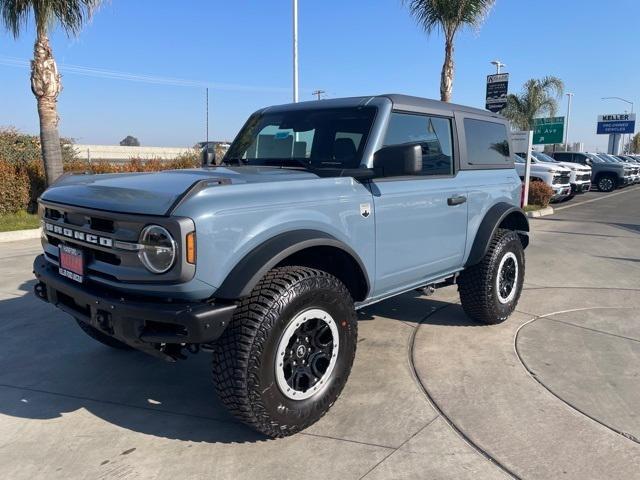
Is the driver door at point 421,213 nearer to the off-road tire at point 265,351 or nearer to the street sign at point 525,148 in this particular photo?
the off-road tire at point 265,351

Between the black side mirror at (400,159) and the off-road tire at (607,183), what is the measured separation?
25436 mm

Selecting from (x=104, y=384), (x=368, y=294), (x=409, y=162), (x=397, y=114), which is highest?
(x=397, y=114)

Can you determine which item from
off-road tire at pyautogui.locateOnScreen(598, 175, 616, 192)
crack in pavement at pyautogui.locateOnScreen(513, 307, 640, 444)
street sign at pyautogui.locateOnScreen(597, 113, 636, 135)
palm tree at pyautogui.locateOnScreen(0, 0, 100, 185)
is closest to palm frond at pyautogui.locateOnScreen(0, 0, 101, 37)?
palm tree at pyautogui.locateOnScreen(0, 0, 100, 185)

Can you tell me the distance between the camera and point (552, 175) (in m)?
17.4

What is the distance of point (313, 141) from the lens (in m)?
3.93

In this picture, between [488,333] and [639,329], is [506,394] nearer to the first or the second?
[488,333]

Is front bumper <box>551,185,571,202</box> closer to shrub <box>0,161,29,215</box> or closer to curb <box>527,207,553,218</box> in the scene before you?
curb <box>527,207,553,218</box>

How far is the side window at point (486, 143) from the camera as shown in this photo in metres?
4.64

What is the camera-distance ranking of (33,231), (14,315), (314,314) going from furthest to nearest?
(33,231), (14,315), (314,314)

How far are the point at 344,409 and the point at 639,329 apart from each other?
10.5 feet

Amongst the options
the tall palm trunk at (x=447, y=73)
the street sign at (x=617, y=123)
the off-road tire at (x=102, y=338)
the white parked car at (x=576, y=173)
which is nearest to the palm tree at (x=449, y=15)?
the tall palm trunk at (x=447, y=73)

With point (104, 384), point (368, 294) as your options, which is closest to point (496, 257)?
point (368, 294)

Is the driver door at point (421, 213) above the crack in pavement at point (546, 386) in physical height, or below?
above

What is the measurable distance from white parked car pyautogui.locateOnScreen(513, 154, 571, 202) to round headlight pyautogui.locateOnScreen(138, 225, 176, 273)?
16.6m
